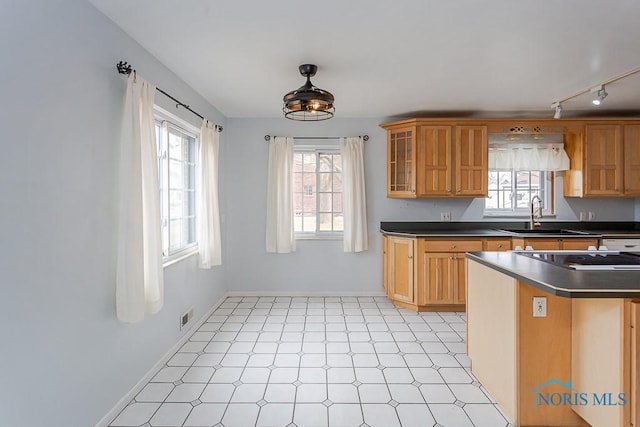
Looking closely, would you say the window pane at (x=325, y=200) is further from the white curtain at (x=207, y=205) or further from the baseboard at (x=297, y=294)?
the white curtain at (x=207, y=205)

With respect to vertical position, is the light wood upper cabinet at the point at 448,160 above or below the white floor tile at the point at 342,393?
above

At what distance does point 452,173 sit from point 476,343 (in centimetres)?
229

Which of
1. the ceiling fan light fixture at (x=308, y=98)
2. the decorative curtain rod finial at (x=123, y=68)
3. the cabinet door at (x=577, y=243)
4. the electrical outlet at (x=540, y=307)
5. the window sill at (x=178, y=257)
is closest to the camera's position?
the electrical outlet at (x=540, y=307)

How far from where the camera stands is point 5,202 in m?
1.38

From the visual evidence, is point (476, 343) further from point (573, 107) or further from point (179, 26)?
point (573, 107)

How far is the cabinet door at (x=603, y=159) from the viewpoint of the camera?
13.6 feet

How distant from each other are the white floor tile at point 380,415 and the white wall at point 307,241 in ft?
8.24

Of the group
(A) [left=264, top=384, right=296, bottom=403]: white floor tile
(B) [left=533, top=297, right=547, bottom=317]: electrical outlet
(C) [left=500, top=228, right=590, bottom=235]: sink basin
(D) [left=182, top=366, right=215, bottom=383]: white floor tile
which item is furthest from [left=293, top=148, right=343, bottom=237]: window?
(B) [left=533, top=297, right=547, bottom=317]: electrical outlet

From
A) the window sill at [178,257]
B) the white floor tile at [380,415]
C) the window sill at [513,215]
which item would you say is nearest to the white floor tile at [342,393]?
the white floor tile at [380,415]

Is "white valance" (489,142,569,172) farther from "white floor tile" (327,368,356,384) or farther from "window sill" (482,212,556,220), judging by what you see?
"white floor tile" (327,368,356,384)

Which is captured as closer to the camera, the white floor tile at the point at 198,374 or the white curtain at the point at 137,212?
the white curtain at the point at 137,212

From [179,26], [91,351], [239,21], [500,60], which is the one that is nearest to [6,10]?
[179,26]

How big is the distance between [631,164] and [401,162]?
8.98 ft

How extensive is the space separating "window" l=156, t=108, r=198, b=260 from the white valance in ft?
11.8
